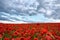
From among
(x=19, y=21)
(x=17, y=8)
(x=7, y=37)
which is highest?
(x=17, y=8)

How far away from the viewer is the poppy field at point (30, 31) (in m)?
1.10

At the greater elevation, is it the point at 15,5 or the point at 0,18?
the point at 15,5

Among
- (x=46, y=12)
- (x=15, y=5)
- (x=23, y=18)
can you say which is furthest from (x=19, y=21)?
(x=46, y=12)

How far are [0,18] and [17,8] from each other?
186mm

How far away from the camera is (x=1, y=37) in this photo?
3.63 ft

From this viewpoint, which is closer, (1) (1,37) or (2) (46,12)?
(1) (1,37)

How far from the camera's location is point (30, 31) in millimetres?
1135

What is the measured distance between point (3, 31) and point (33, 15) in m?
0.31

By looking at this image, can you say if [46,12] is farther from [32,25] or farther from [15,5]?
[15,5]

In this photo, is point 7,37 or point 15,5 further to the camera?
point 15,5

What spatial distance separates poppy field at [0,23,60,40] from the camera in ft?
3.62

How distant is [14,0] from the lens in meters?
1.23

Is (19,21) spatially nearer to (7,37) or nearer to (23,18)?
(23,18)

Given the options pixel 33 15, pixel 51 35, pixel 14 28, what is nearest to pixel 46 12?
pixel 33 15
